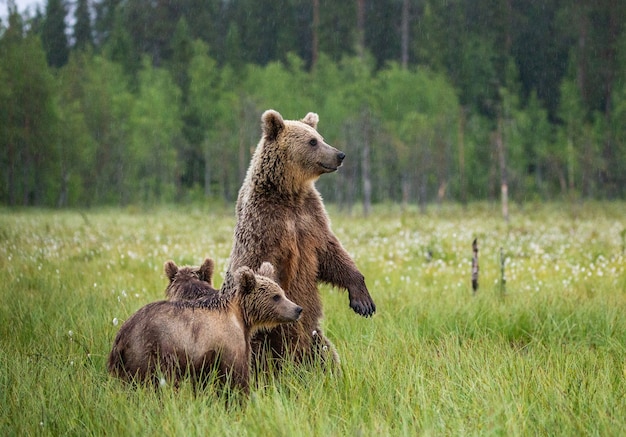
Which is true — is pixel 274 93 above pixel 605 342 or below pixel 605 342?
above

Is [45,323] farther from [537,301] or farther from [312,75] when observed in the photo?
[312,75]

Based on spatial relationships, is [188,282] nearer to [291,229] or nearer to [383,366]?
[291,229]

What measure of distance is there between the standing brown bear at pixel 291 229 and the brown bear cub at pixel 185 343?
74 centimetres

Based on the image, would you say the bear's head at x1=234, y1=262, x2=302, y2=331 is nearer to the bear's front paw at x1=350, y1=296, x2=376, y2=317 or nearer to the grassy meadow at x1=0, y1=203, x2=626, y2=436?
the grassy meadow at x1=0, y1=203, x2=626, y2=436

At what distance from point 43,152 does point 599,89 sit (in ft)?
139

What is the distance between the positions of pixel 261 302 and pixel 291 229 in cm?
87

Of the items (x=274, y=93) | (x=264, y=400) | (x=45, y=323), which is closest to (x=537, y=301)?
(x=264, y=400)

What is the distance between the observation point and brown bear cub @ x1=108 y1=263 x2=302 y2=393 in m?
4.17

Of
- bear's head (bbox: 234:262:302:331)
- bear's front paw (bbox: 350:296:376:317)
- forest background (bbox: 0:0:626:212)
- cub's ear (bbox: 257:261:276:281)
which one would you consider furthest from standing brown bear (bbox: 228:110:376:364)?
forest background (bbox: 0:0:626:212)

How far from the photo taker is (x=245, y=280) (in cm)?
457

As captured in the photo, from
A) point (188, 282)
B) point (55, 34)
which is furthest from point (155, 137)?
point (188, 282)

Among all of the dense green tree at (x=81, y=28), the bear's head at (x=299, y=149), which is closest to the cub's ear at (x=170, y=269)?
the bear's head at (x=299, y=149)

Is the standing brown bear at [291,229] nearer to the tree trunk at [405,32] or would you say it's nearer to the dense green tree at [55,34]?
the dense green tree at [55,34]

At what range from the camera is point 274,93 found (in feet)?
153
